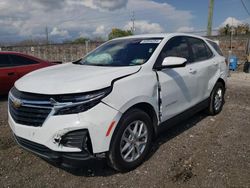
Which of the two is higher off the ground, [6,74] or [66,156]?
[6,74]

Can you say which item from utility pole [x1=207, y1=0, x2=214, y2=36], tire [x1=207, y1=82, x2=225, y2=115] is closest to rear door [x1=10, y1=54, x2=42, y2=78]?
tire [x1=207, y1=82, x2=225, y2=115]

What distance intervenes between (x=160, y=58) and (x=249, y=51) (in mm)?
11119

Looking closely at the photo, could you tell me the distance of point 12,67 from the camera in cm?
695

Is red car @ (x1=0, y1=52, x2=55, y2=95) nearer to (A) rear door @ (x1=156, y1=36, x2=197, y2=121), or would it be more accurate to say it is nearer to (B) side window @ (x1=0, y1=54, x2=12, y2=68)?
(B) side window @ (x1=0, y1=54, x2=12, y2=68)

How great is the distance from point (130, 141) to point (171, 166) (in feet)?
2.28

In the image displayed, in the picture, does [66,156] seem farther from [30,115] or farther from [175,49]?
[175,49]

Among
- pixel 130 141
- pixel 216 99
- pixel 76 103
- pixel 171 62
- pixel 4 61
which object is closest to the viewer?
pixel 76 103

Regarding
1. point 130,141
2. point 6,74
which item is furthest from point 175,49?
point 6,74

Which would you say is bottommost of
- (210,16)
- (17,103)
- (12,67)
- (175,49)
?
(12,67)

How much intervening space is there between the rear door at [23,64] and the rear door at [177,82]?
4.67 metres

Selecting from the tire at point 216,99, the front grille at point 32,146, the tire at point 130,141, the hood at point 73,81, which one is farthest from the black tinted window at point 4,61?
the tire at point 216,99

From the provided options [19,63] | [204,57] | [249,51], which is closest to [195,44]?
[204,57]

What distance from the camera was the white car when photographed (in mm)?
2625

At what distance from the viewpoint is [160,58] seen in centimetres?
361
